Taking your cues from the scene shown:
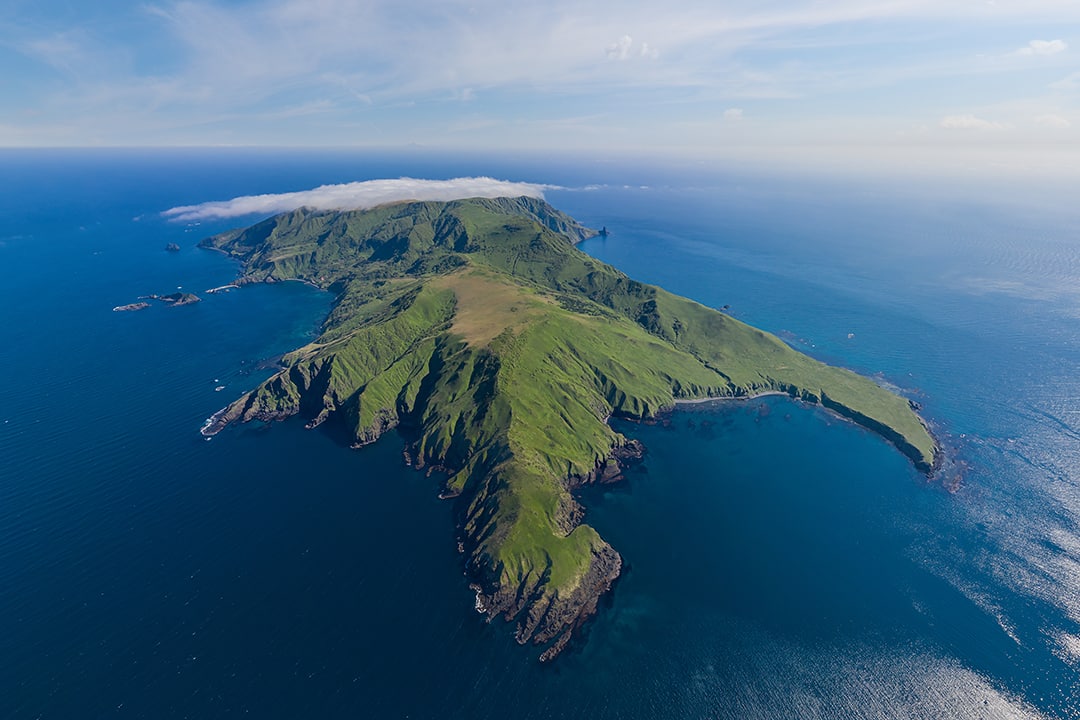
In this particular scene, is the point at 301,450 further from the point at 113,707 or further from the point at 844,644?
the point at 844,644

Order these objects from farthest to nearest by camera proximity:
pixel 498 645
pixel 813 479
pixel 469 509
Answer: pixel 813 479 → pixel 469 509 → pixel 498 645

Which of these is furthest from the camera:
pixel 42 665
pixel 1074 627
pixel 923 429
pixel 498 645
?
pixel 923 429

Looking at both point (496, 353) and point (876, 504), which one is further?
point (496, 353)

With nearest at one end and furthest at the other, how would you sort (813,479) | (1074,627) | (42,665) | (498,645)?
(42,665)
(498,645)
(1074,627)
(813,479)

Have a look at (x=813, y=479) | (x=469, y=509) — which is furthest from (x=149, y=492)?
(x=813, y=479)

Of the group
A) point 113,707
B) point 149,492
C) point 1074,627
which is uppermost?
point 149,492

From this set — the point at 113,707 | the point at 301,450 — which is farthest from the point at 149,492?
the point at 113,707

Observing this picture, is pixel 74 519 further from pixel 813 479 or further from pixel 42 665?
pixel 813 479

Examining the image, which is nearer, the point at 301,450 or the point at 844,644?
the point at 844,644

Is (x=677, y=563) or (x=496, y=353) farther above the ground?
(x=496, y=353)
